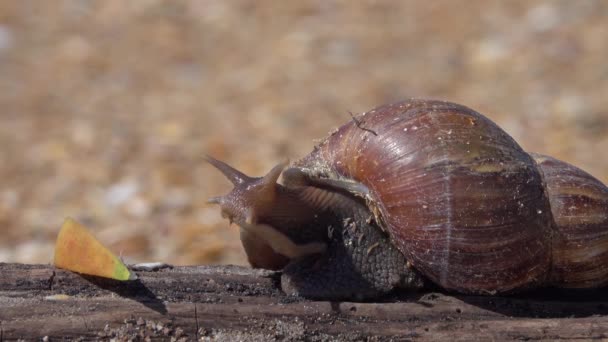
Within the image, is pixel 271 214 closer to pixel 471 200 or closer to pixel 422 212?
pixel 422 212

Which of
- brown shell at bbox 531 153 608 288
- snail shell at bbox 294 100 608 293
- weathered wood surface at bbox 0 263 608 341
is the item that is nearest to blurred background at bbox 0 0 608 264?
weathered wood surface at bbox 0 263 608 341

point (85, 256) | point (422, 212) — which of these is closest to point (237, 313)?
point (85, 256)

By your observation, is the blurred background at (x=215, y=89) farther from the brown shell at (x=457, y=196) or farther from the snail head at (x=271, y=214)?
the brown shell at (x=457, y=196)

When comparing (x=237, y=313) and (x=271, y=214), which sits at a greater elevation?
(x=271, y=214)

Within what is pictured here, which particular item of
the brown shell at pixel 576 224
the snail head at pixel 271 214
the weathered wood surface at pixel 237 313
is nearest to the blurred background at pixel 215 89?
the snail head at pixel 271 214

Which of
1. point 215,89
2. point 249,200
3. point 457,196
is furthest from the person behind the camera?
point 215,89

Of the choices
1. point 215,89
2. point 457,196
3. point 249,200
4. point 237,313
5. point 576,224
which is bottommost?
point 237,313

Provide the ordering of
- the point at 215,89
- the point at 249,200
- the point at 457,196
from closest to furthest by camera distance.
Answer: the point at 457,196 → the point at 249,200 → the point at 215,89
